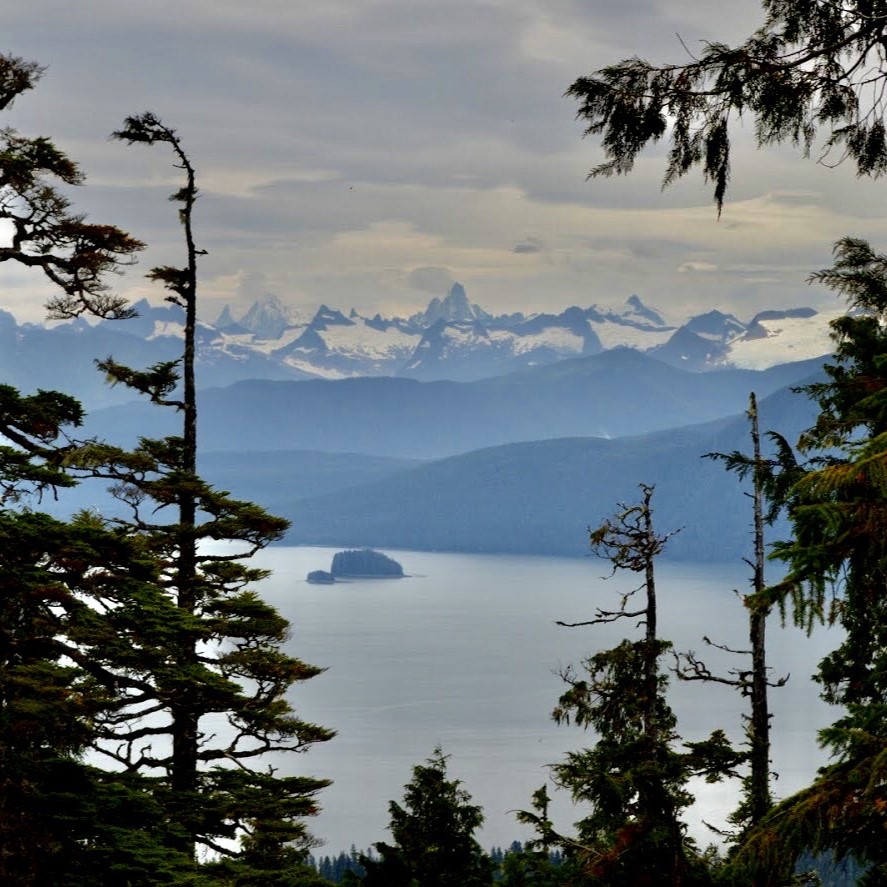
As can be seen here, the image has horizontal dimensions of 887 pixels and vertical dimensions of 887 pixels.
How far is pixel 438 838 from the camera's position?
22.9 meters

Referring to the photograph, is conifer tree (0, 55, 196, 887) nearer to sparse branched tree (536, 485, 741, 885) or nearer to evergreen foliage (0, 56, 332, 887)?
evergreen foliage (0, 56, 332, 887)

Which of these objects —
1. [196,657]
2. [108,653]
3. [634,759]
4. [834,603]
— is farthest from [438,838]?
[834,603]

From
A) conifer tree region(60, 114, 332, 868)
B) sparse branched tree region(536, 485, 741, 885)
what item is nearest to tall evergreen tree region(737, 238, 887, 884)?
sparse branched tree region(536, 485, 741, 885)

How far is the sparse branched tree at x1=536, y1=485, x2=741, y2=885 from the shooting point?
1456 centimetres

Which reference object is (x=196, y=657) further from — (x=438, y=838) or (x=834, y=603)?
(x=834, y=603)

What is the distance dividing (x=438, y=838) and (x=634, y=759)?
5963mm

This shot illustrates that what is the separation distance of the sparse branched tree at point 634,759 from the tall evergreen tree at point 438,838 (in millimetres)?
2656

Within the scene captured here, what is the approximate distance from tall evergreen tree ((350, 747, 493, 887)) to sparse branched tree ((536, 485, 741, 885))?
8.71ft

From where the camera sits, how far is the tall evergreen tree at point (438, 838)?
21812 mm

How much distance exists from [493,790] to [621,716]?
114114 mm

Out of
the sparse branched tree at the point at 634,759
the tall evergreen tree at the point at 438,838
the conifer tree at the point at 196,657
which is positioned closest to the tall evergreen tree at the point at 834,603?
the sparse branched tree at the point at 634,759

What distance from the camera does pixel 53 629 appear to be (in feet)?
48.1

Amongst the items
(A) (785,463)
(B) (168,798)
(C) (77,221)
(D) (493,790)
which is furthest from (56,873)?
(D) (493,790)

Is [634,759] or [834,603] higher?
[834,603]
